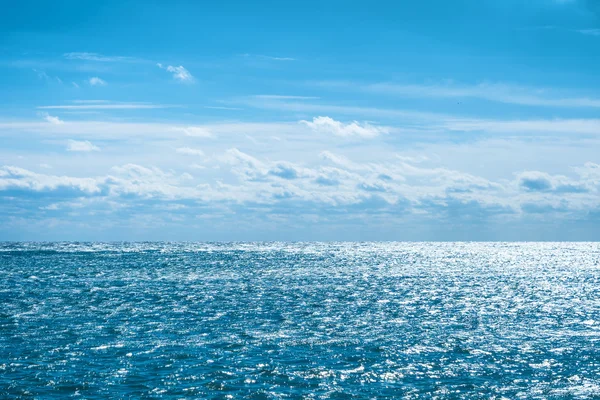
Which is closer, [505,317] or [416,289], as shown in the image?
[505,317]

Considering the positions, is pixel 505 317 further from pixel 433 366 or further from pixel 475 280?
pixel 475 280

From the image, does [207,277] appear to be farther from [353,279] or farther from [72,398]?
[72,398]

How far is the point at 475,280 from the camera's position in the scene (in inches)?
4702

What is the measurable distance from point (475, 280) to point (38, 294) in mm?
80716

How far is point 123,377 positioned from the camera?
1460 inches

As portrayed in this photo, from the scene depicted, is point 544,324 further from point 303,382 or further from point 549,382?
point 303,382

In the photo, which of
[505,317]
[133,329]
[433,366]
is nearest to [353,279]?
[505,317]

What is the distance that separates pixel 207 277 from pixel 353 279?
29.4 m

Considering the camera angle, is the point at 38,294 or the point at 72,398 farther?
the point at 38,294

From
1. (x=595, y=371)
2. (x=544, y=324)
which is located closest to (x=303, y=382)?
(x=595, y=371)

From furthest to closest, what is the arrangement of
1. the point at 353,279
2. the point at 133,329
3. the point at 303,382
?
the point at 353,279, the point at 133,329, the point at 303,382

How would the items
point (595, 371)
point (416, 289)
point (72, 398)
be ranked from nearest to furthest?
point (72, 398) → point (595, 371) → point (416, 289)

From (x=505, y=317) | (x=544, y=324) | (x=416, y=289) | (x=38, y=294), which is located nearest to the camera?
(x=544, y=324)

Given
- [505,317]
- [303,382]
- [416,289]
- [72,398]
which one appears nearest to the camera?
[72,398]
